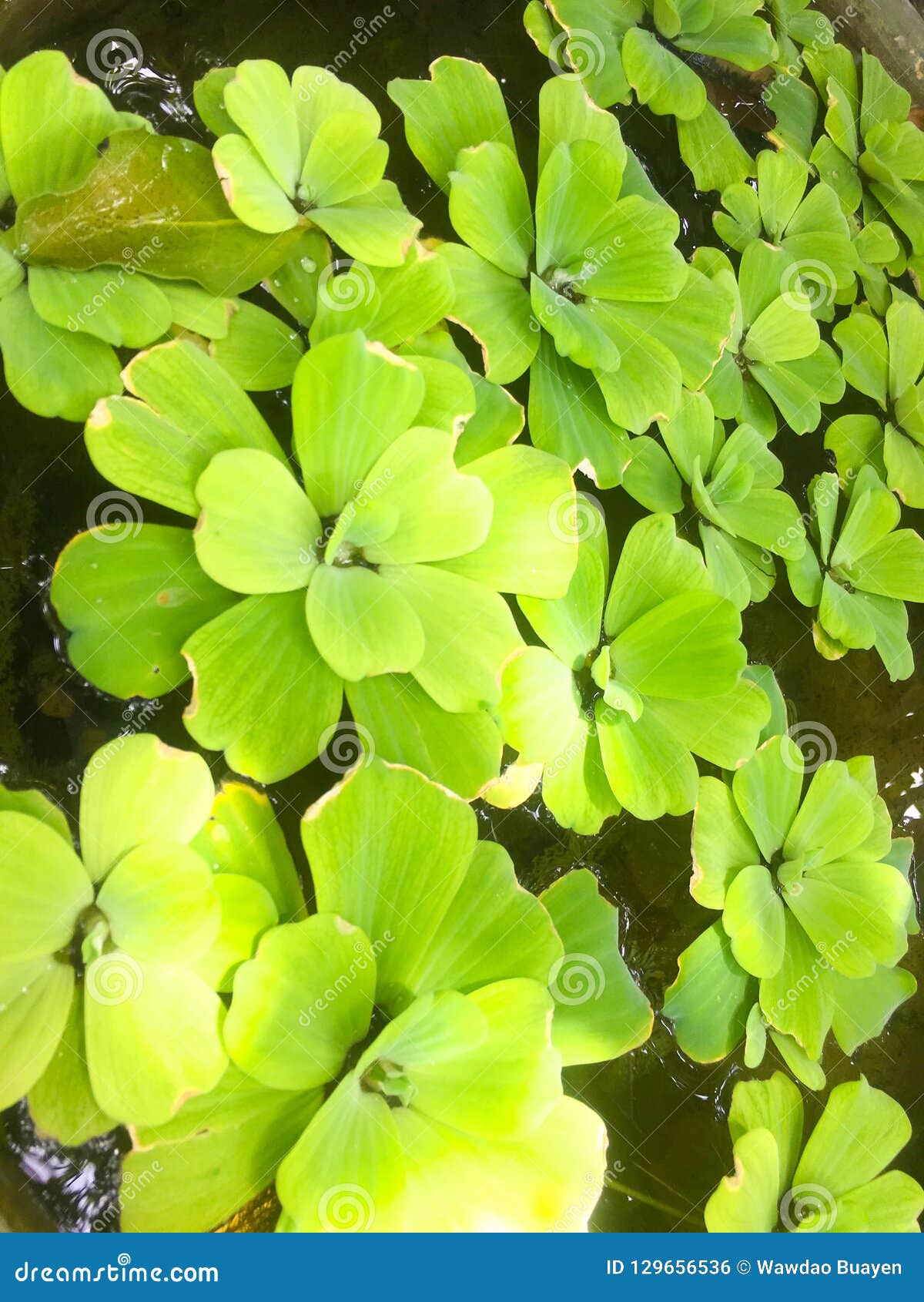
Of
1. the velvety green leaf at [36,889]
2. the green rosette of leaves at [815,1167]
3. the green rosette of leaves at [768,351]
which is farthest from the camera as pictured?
the green rosette of leaves at [768,351]

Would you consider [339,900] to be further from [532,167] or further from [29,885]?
[532,167]

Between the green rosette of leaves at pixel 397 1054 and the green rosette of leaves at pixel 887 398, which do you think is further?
the green rosette of leaves at pixel 887 398

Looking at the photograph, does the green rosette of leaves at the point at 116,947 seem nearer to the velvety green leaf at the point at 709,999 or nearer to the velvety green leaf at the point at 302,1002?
the velvety green leaf at the point at 302,1002

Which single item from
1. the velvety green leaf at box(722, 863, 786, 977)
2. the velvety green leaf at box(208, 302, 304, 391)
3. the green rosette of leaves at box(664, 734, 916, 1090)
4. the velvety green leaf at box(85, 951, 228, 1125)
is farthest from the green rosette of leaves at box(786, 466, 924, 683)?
the velvety green leaf at box(85, 951, 228, 1125)

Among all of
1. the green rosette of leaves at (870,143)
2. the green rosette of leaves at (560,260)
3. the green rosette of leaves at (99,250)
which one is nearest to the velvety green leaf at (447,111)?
the green rosette of leaves at (560,260)

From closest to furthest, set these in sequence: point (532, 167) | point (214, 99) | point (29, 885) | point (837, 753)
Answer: point (29, 885)
point (214, 99)
point (532, 167)
point (837, 753)
